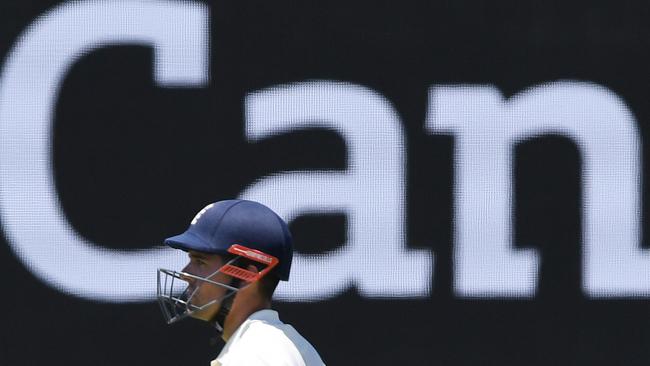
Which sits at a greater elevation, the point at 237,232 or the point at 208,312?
the point at 237,232

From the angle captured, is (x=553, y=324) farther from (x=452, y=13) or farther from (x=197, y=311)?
(x=197, y=311)

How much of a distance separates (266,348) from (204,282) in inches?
13.6

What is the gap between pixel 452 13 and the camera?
16.6 feet

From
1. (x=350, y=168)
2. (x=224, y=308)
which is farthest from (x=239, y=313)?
(x=350, y=168)

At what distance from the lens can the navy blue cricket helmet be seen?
295 cm

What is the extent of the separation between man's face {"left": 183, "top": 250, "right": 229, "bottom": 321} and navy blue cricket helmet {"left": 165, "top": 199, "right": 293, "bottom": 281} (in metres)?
0.03

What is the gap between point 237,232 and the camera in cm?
295

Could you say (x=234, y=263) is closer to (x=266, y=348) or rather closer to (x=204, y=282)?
(x=204, y=282)

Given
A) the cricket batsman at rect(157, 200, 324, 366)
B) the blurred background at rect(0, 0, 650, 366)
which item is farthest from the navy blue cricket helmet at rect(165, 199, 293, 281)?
the blurred background at rect(0, 0, 650, 366)

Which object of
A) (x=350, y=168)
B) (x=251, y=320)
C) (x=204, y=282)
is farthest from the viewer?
(x=350, y=168)

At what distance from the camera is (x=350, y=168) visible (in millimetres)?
5043

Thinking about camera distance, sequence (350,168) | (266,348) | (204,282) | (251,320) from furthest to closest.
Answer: (350,168) < (204,282) < (251,320) < (266,348)

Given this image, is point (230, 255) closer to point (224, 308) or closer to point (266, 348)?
point (224, 308)

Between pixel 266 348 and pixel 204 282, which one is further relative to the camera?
pixel 204 282
